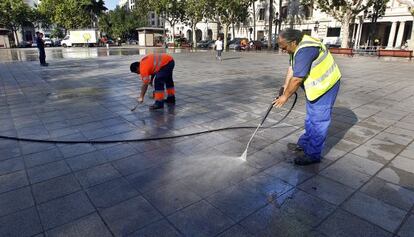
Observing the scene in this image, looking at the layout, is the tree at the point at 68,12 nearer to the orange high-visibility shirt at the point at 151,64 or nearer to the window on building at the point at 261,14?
the window on building at the point at 261,14

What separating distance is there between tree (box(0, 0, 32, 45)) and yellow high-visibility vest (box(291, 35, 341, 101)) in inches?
2071

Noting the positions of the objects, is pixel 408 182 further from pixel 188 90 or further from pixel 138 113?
pixel 188 90

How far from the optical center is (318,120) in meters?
3.55

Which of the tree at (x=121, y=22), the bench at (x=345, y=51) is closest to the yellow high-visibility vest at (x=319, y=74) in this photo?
the bench at (x=345, y=51)

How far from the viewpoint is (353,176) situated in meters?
3.50

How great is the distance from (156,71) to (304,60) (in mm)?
3608

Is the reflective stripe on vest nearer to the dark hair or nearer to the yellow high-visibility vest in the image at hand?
the dark hair

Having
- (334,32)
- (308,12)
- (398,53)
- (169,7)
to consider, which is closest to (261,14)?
(308,12)

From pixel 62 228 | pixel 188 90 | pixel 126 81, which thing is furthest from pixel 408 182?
pixel 126 81

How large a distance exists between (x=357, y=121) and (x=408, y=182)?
2.50 meters

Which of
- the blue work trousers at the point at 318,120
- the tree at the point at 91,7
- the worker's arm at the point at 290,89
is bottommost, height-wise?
the blue work trousers at the point at 318,120

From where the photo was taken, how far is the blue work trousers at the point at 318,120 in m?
3.48

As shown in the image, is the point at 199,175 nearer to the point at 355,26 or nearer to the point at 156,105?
the point at 156,105

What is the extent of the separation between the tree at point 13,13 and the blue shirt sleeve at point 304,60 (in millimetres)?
52591
